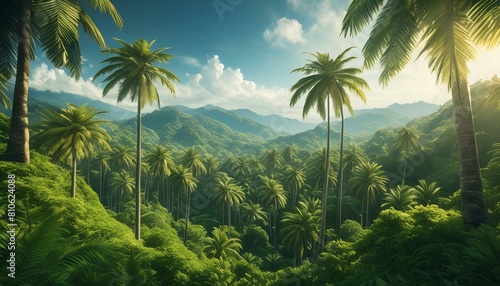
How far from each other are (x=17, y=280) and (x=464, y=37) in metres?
12.4

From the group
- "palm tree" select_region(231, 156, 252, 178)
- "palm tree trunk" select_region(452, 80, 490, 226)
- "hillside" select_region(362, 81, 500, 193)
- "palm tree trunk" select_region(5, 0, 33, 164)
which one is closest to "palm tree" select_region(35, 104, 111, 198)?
"palm tree trunk" select_region(5, 0, 33, 164)

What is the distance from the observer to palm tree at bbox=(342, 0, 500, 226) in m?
6.45

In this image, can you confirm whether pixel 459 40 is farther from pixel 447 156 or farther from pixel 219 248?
pixel 447 156

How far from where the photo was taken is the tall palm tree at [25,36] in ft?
33.7

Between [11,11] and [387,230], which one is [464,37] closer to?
[387,230]

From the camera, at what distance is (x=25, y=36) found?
411 inches

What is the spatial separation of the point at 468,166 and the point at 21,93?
17.9m

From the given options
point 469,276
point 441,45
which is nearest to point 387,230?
point 469,276

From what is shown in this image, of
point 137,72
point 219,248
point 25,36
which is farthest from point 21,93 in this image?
point 219,248

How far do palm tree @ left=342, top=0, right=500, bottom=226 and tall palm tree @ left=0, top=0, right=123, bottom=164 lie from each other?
39.8 ft

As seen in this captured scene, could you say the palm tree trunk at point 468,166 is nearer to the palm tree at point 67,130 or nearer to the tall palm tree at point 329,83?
the tall palm tree at point 329,83

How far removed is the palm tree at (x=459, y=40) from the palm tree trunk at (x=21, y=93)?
13.6 metres

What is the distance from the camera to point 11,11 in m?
10.2

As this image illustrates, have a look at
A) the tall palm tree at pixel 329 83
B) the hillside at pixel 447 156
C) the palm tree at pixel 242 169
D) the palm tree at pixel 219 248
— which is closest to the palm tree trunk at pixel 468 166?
the tall palm tree at pixel 329 83
